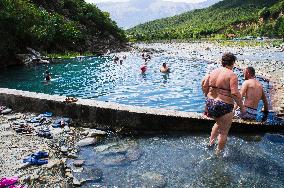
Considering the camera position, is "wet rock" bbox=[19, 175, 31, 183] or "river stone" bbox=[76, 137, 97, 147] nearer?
"wet rock" bbox=[19, 175, 31, 183]

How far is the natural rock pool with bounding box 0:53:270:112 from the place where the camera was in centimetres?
2022

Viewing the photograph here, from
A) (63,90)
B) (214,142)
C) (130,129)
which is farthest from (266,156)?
(63,90)

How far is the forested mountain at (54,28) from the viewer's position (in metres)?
36.9

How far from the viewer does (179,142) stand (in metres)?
10.1

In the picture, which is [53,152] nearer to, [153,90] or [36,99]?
[36,99]

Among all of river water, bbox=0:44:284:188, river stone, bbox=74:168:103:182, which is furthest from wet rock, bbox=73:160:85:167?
river stone, bbox=74:168:103:182

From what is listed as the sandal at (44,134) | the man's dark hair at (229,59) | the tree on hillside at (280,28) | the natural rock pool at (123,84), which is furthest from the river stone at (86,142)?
the tree on hillside at (280,28)

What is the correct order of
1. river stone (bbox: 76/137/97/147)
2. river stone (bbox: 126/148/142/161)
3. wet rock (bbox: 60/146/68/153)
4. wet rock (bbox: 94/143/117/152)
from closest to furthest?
river stone (bbox: 126/148/142/161), wet rock (bbox: 60/146/68/153), wet rock (bbox: 94/143/117/152), river stone (bbox: 76/137/97/147)

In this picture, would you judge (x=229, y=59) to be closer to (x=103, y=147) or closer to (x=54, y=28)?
(x=103, y=147)

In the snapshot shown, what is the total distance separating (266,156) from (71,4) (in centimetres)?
6587

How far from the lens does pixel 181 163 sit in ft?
28.5

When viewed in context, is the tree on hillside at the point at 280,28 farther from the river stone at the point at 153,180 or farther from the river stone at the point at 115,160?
the river stone at the point at 153,180

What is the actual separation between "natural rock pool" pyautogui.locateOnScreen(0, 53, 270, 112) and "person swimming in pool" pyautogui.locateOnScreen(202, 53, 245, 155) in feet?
28.0

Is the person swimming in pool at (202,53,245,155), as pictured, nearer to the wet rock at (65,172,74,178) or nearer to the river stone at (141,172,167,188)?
the river stone at (141,172,167,188)
